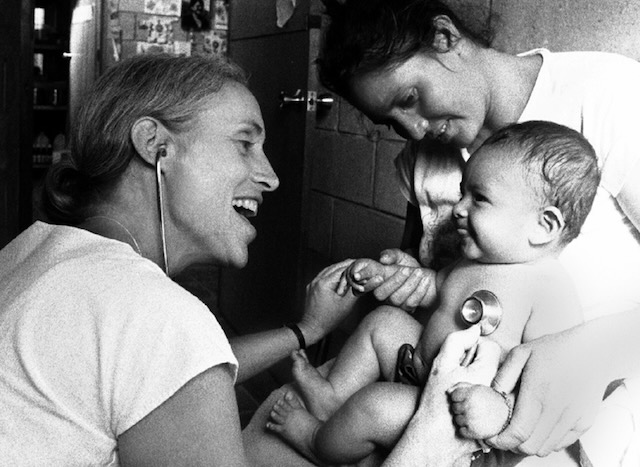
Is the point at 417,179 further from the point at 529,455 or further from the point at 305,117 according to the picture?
the point at 305,117

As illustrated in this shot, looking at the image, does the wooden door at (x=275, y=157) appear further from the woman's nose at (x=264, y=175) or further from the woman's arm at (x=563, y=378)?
the woman's arm at (x=563, y=378)

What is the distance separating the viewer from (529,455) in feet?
3.85

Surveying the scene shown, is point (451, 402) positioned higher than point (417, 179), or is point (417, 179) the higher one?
point (417, 179)

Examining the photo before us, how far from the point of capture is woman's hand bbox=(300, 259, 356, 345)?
1.61m

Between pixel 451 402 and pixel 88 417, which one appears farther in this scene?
pixel 451 402

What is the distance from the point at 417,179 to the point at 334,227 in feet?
4.15

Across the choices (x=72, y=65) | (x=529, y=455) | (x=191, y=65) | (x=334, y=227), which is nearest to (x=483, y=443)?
(x=529, y=455)

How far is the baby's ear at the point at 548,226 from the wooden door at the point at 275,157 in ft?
5.73

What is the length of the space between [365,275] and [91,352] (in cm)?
58

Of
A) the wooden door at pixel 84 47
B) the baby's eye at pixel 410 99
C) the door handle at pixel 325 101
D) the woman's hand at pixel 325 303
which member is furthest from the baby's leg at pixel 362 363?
the wooden door at pixel 84 47

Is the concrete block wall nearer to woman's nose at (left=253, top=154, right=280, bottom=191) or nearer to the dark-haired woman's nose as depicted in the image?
the dark-haired woman's nose

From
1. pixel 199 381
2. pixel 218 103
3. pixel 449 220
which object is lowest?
pixel 199 381

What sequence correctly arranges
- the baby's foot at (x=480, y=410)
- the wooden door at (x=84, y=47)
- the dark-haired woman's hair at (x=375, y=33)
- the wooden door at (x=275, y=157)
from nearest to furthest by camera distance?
1. the baby's foot at (x=480, y=410)
2. the dark-haired woman's hair at (x=375, y=33)
3. the wooden door at (x=275, y=157)
4. the wooden door at (x=84, y=47)

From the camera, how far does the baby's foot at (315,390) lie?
148 cm
